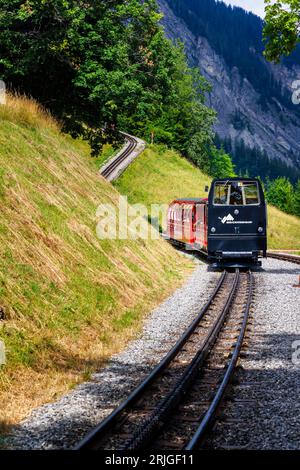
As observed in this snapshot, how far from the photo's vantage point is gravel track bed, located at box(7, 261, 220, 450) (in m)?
7.05

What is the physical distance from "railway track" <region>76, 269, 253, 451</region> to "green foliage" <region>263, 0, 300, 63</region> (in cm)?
697

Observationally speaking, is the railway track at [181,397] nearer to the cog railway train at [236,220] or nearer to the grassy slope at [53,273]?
the grassy slope at [53,273]

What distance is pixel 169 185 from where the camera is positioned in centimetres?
6391

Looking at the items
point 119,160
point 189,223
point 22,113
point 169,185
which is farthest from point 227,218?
point 119,160

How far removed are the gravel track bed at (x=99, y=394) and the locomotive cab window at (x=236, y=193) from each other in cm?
967

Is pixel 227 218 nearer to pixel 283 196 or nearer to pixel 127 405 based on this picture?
Result: pixel 127 405

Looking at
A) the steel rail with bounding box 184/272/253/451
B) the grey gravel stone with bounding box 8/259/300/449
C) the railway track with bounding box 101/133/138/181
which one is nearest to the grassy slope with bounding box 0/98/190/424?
the grey gravel stone with bounding box 8/259/300/449

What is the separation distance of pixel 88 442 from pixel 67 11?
22.1m

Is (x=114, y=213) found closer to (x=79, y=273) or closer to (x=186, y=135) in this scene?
(x=79, y=273)

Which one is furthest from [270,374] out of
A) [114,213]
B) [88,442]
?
[114,213]

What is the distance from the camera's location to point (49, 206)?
638 inches

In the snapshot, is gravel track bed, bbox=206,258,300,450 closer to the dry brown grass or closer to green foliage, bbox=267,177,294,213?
the dry brown grass

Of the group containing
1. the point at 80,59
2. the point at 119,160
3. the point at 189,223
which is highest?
the point at 80,59

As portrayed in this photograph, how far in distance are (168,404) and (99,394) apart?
1.44m
